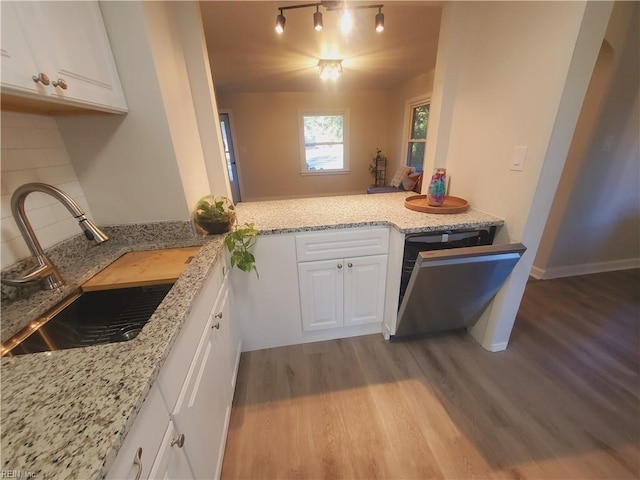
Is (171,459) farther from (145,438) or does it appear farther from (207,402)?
(207,402)

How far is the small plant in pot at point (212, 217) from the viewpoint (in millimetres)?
1348

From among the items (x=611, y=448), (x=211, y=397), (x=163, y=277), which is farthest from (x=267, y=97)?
(x=611, y=448)

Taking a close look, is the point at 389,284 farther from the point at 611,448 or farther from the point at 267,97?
the point at 267,97

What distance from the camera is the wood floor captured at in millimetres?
1121

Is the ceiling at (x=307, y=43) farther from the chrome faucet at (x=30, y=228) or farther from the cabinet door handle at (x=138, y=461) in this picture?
the cabinet door handle at (x=138, y=461)

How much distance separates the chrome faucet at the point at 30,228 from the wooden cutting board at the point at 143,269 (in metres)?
0.13

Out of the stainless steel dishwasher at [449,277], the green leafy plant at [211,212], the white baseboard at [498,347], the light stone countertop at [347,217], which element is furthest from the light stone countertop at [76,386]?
the white baseboard at [498,347]

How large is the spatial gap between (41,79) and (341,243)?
1.29 m

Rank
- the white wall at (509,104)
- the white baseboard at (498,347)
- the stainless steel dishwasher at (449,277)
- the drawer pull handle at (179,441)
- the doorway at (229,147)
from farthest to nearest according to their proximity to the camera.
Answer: the doorway at (229,147), the white baseboard at (498,347), the stainless steel dishwasher at (449,277), the white wall at (509,104), the drawer pull handle at (179,441)

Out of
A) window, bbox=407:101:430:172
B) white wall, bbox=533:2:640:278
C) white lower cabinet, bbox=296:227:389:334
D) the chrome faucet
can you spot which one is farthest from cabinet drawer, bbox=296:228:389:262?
window, bbox=407:101:430:172

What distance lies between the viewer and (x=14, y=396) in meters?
0.52

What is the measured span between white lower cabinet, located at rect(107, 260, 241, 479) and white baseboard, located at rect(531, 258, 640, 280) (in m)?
2.83

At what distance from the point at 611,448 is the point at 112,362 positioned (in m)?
1.97

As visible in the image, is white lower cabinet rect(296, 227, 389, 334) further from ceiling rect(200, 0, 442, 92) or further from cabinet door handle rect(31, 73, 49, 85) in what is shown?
ceiling rect(200, 0, 442, 92)
